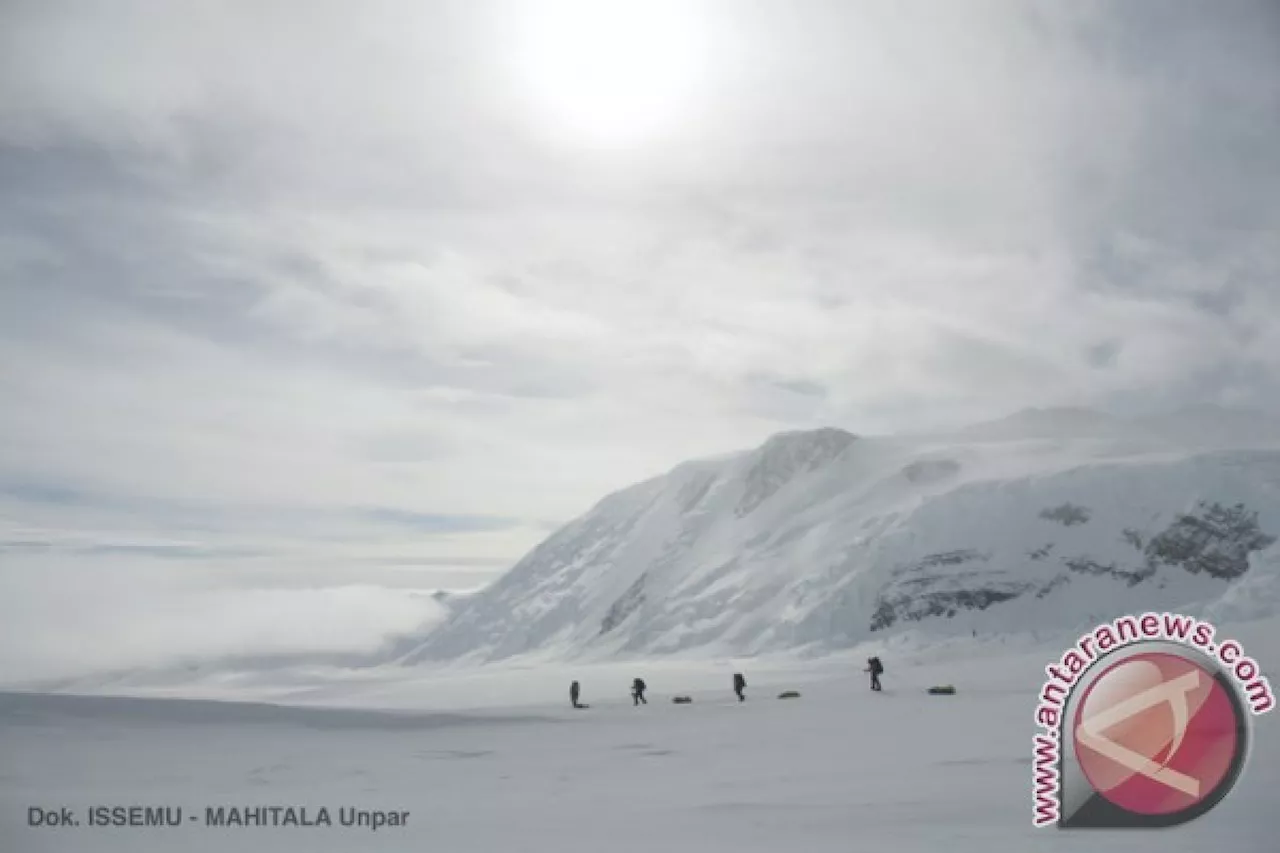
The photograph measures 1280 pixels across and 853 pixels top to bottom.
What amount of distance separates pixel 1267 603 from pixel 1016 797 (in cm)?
5124

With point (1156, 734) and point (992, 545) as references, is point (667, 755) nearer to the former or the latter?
point (1156, 734)

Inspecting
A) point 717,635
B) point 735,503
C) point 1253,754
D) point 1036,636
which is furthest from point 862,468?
point 1253,754

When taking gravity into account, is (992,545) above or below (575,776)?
above

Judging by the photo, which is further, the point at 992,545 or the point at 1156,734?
the point at 992,545

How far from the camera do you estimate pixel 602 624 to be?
156m

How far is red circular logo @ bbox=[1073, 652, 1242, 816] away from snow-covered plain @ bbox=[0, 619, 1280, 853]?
47 centimetres

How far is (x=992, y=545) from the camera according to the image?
95.9m

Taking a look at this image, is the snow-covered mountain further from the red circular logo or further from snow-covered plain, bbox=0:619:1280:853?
the red circular logo

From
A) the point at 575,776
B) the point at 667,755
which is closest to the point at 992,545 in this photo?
the point at 667,755

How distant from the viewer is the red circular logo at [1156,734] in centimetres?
1106

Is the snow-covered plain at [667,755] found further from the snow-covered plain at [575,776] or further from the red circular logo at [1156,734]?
the red circular logo at [1156,734]

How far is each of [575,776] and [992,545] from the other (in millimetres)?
88316

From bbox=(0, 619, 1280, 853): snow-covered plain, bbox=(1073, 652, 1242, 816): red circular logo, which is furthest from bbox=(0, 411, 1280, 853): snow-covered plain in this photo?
bbox=(1073, 652, 1242, 816): red circular logo

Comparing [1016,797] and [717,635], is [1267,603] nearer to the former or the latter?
[1016,797]
